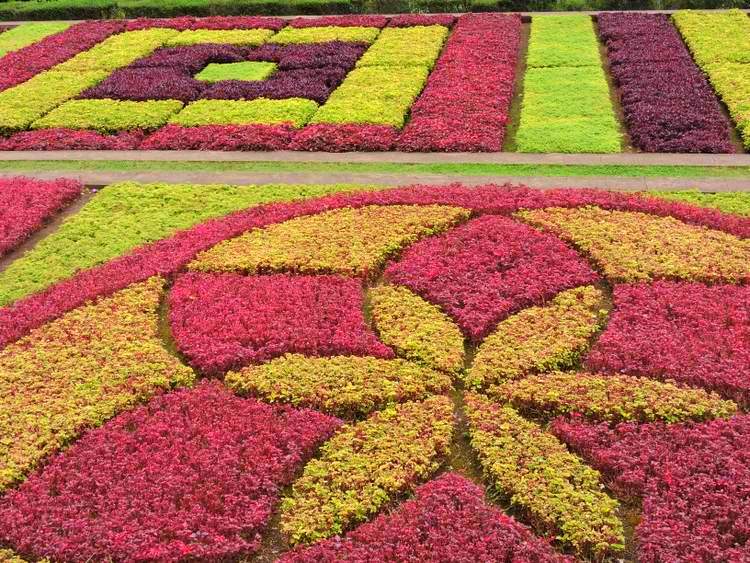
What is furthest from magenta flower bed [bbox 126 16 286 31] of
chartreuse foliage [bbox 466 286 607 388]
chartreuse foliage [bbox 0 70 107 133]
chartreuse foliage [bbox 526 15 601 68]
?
chartreuse foliage [bbox 466 286 607 388]

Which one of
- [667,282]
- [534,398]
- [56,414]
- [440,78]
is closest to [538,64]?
[440,78]

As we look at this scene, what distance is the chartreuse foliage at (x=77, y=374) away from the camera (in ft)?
34.2

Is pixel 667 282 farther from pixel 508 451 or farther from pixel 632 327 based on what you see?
pixel 508 451

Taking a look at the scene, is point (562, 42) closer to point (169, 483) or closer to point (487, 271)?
point (487, 271)

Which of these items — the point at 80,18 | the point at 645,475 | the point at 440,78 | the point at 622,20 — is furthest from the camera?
the point at 80,18

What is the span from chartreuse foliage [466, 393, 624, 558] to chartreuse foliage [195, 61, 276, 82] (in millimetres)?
15888

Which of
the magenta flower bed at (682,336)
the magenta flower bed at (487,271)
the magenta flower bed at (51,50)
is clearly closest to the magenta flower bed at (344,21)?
the magenta flower bed at (51,50)

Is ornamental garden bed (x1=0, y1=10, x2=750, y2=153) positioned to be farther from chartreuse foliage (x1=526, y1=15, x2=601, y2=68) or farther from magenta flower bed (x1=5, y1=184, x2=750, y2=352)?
magenta flower bed (x1=5, y1=184, x2=750, y2=352)

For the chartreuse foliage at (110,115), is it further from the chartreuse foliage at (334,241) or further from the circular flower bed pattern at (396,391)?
the chartreuse foliage at (334,241)

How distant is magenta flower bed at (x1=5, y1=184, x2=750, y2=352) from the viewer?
43.4ft

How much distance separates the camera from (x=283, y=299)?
13.0 m

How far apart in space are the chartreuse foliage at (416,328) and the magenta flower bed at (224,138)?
745 cm

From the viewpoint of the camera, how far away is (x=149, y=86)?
2344cm

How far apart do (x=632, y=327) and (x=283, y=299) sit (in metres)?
4.90
